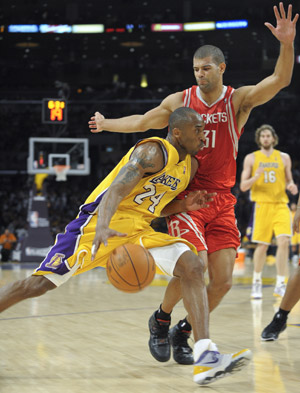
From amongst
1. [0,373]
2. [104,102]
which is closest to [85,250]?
[0,373]

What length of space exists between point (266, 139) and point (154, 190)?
164 inches

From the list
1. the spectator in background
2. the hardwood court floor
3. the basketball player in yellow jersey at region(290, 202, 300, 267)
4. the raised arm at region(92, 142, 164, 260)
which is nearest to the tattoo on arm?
the raised arm at region(92, 142, 164, 260)

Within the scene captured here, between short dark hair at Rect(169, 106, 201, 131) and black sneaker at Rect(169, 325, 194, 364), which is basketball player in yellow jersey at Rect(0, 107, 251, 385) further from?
black sneaker at Rect(169, 325, 194, 364)

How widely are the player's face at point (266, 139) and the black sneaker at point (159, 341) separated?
3998 millimetres

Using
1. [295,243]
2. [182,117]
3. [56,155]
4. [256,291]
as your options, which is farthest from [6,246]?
[182,117]

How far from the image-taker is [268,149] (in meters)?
7.66

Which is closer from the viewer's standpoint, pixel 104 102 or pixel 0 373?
A: pixel 0 373

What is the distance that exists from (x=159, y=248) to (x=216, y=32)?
2362 cm

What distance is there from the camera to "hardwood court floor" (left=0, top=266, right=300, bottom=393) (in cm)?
335

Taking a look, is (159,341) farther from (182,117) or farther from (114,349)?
(182,117)

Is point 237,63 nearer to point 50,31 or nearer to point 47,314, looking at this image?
point 50,31

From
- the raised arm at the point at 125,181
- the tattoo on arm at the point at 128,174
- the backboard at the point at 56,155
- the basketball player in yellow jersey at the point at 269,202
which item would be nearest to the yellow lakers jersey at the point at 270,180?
the basketball player in yellow jersey at the point at 269,202

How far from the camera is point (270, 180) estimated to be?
759cm

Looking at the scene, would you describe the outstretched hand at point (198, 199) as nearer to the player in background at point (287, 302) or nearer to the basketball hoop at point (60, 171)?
the player in background at point (287, 302)
